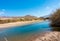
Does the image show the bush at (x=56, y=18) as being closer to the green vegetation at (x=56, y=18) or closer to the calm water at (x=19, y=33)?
the green vegetation at (x=56, y=18)

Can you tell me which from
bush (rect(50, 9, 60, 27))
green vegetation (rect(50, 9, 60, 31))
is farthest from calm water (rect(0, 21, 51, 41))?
bush (rect(50, 9, 60, 27))

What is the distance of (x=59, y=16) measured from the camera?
3509cm

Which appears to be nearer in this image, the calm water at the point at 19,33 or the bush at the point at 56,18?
the calm water at the point at 19,33

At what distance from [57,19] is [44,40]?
863 inches

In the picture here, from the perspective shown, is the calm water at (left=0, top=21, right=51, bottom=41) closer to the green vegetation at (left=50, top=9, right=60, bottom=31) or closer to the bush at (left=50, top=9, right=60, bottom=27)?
the green vegetation at (left=50, top=9, right=60, bottom=31)

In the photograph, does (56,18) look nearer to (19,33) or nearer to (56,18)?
(56,18)

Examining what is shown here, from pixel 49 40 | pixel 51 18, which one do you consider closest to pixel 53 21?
pixel 51 18

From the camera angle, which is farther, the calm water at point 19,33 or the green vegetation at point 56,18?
the green vegetation at point 56,18

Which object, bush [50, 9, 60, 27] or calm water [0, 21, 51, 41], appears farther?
bush [50, 9, 60, 27]

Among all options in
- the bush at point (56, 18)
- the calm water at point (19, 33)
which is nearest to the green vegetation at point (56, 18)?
the bush at point (56, 18)

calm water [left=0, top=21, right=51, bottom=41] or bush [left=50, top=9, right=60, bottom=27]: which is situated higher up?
bush [left=50, top=9, right=60, bottom=27]

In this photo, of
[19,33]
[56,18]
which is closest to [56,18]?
[56,18]

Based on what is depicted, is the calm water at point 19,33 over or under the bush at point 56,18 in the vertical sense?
under

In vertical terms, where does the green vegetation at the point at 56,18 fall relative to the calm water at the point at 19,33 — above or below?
above
